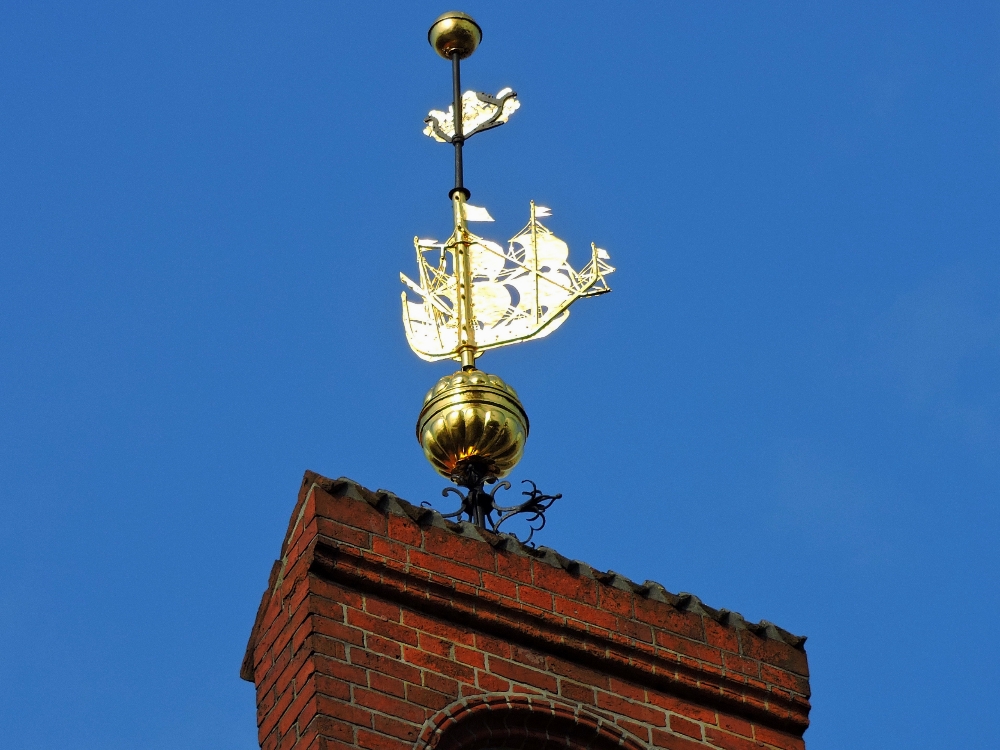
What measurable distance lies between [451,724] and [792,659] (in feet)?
7.29

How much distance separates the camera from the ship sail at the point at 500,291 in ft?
48.0

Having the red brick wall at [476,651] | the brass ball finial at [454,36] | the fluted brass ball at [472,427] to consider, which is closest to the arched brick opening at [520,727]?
the red brick wall at [476,651]

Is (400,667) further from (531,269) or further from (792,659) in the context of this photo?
(531,269)

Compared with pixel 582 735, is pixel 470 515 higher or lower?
higher

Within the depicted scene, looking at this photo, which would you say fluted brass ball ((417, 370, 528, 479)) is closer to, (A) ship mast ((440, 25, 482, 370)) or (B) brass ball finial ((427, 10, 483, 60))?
(A) ship mast ((440, 25, 482, 370))

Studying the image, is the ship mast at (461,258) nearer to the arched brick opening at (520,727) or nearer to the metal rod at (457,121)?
the metal rod at (457,121)

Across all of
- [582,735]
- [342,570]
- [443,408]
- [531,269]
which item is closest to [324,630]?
[342,570]

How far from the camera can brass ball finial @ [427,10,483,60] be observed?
15.7 m

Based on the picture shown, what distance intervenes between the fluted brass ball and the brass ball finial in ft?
8.32

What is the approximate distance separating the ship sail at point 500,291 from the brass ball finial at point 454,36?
128cm

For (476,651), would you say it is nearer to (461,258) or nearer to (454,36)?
(461,258)

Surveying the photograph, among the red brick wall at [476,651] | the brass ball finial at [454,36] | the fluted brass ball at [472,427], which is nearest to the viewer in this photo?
the red brick wall at [476,651]

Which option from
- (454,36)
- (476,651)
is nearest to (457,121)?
(454,36)

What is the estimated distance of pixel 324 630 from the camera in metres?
11.8
